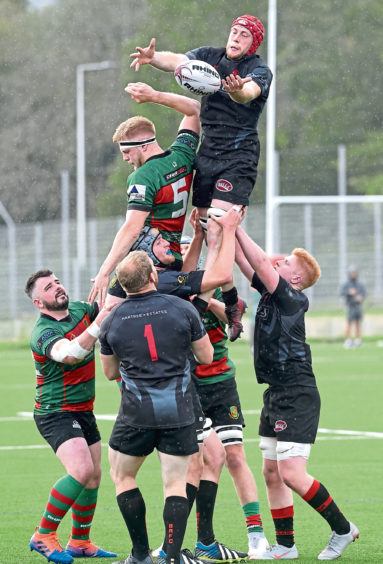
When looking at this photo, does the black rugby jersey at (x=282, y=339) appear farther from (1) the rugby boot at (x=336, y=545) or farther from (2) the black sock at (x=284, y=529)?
(1) the rugby boot at (x=336, y=545)

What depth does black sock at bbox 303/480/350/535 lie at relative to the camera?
7590mm

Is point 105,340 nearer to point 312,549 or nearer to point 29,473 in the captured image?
point 312,549

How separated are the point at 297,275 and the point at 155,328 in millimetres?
1641

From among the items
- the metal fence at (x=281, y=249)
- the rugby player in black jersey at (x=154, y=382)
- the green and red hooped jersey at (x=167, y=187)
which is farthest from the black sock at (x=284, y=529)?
the metal fence at (x=281, y=249)

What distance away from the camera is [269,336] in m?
7.90

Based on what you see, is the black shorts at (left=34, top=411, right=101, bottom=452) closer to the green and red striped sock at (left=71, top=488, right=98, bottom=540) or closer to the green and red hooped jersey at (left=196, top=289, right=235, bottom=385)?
the green and red striped sock at (left=71, top=488, right=98, bottom=540)

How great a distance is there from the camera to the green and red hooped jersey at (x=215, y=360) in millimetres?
8562

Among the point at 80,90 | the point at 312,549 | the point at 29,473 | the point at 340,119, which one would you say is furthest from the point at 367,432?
the point at 80,90

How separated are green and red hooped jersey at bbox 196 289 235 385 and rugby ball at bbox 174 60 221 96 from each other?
181cm

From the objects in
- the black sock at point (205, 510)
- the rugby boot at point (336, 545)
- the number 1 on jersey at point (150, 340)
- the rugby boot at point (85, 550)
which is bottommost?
the rugby boot at point (85, 550)

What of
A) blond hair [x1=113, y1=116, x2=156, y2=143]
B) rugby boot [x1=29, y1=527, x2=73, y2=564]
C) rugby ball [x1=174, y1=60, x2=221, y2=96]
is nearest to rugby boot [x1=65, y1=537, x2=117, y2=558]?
rugby boot [x1=29, y1=527, x2=73, y2=564]

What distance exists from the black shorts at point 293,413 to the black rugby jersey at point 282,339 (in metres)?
0.06

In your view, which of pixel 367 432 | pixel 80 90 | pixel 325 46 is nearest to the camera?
pixel 367 432

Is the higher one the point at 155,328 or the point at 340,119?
the point at 340,119
